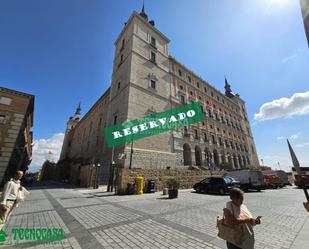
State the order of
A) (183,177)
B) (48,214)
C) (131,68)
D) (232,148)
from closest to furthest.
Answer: (48,214) → (183,177) → (131,68) → (232,148)

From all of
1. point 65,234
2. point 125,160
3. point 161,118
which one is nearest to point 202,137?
point 161,118

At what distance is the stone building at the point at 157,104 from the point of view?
22.1 m

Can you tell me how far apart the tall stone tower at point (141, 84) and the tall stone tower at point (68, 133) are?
40669 millimetres

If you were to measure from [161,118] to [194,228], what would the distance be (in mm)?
21308

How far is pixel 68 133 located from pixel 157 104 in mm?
49393

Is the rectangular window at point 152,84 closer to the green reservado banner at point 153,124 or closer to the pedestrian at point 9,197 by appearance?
the green reservado banner at point 153,124

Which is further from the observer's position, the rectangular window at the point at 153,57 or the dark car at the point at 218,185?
the rectangular window at the point at 153,57

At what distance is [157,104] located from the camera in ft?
84.9

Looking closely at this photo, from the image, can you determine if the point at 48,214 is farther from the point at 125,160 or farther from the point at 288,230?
the point at 125,160

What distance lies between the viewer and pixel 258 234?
15.1ft

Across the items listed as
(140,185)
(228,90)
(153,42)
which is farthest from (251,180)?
(228,90)

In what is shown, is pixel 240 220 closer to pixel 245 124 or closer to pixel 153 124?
pixel 153 124

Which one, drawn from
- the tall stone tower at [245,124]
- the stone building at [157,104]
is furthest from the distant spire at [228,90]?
the stone building at [157,104]

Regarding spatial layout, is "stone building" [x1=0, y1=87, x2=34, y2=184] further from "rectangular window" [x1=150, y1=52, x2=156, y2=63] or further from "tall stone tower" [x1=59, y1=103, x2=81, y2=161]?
"tall stone tower" [x1=59, y1=103, x2=81, y2=161]
